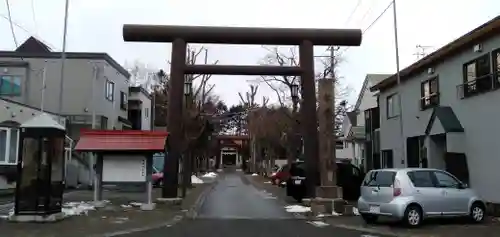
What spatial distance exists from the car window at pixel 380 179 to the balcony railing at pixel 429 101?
7.62 m

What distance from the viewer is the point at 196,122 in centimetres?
3791

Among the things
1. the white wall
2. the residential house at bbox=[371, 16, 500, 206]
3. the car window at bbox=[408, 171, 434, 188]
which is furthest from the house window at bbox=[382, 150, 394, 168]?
the white wall

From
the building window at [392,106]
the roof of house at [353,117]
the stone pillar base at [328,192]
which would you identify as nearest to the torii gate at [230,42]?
the stone pillar base at [328,192]

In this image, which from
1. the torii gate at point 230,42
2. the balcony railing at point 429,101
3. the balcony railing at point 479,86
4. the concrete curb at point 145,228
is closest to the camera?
the concrete curb at point 145,228

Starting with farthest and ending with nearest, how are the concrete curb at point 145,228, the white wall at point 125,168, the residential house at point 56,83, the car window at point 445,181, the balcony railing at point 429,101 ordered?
the residential house at point 56,83 < the balcony railing at point 429,101 < the white wall at point 125,168 < the car window at point 445,181 < the concrete curb at point 145,228

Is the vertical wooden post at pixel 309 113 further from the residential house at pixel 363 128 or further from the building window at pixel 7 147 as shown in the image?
the building window at pixel 7 147

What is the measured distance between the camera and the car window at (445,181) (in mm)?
15805

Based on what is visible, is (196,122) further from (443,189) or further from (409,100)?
(443,189)

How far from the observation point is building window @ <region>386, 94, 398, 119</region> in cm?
2842

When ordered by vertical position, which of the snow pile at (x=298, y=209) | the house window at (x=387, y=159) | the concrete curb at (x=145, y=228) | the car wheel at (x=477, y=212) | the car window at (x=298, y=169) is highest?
the house window at (x=387, y=159)

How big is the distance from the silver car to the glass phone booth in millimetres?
8441

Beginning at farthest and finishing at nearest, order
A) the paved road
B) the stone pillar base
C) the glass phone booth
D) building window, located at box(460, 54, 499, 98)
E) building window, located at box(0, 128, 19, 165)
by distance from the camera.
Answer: building window, located at box(0, 128, 19, 165) < the stone pillar base < building window, located at box(460, 54, 499, 98) < the glass phone booth < the paved road

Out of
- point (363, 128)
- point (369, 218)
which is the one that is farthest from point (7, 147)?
point (363, 128)

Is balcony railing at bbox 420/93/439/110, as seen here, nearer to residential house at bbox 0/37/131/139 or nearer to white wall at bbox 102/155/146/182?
white wall at bbox 102/155/146/182
